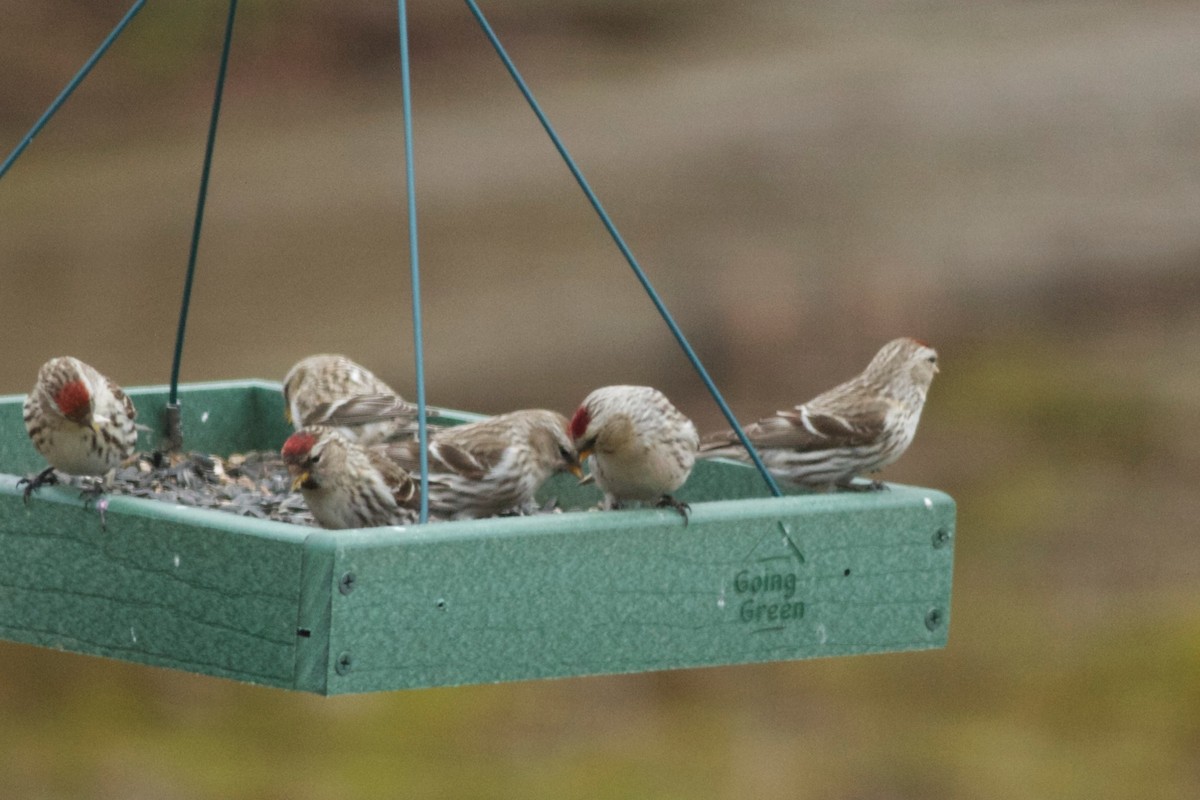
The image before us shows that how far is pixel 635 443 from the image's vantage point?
525cm

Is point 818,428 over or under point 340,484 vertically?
over

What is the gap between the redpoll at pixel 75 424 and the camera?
545 centimetres

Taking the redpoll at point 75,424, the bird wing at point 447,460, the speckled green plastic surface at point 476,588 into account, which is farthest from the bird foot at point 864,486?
the redpoll at point 75,424

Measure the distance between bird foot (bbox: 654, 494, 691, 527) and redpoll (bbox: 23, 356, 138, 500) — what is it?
4.07 feet

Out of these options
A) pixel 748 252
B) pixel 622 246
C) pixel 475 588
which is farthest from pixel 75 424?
pixel 748 252

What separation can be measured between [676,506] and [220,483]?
1.57m

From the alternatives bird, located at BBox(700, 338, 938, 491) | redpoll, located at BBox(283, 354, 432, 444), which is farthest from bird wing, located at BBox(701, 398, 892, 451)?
redpoll, located at BBox(283, 354, 432, 444)

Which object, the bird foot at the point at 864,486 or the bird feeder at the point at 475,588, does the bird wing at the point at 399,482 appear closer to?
the bird feeder at the point at 475,588

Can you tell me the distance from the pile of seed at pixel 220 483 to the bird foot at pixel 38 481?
0.46 feet

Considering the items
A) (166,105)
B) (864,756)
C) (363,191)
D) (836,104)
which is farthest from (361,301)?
(864,756)

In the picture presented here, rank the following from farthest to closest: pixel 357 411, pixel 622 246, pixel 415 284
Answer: pixel 357 411, pixel 622 246, pixel 415 284

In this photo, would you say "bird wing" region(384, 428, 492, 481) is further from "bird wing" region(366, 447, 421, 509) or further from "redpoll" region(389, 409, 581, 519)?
"bird wing" region(366, 447, 421, 509)

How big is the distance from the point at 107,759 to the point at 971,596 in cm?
417

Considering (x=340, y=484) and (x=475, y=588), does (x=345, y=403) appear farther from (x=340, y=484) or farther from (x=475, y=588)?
(x=475, y=588)
